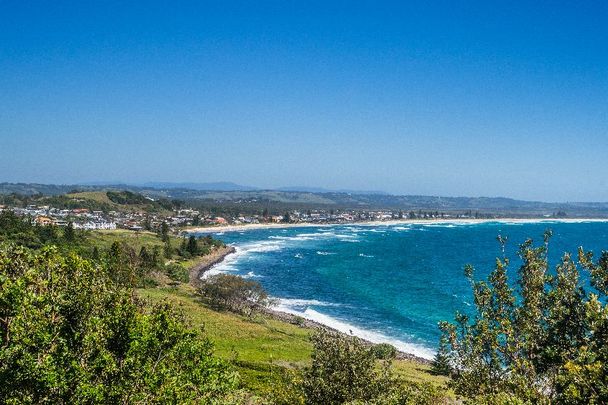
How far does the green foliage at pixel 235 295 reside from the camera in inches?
3802

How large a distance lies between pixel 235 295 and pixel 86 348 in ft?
262

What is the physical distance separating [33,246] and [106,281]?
96.3 meters

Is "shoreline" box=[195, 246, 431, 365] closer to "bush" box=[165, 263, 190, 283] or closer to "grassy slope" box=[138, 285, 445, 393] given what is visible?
"bush" box=[165, 263, 190, 283]

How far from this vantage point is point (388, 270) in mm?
158750

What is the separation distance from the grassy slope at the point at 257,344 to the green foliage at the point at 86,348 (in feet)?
70.7

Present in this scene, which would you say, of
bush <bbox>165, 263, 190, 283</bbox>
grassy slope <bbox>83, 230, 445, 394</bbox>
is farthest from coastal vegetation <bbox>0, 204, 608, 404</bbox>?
bush <bbox>165, 263, 190, 283</bbox>

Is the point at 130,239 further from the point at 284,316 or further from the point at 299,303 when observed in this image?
the point at 284,316

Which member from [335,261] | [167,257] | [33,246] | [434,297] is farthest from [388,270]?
[33,246]

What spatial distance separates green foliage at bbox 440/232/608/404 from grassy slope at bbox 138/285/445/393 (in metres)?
25.9

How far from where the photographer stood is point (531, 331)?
2008cm

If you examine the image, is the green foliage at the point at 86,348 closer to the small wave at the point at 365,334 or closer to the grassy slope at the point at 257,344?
the grassy slope at the point at 257,344

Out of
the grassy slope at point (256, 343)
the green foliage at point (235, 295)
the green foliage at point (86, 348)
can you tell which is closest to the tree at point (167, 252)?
the grassy slope at point (256, 343)

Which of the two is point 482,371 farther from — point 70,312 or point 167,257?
point 167,257

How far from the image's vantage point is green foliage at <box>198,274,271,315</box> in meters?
96.6
